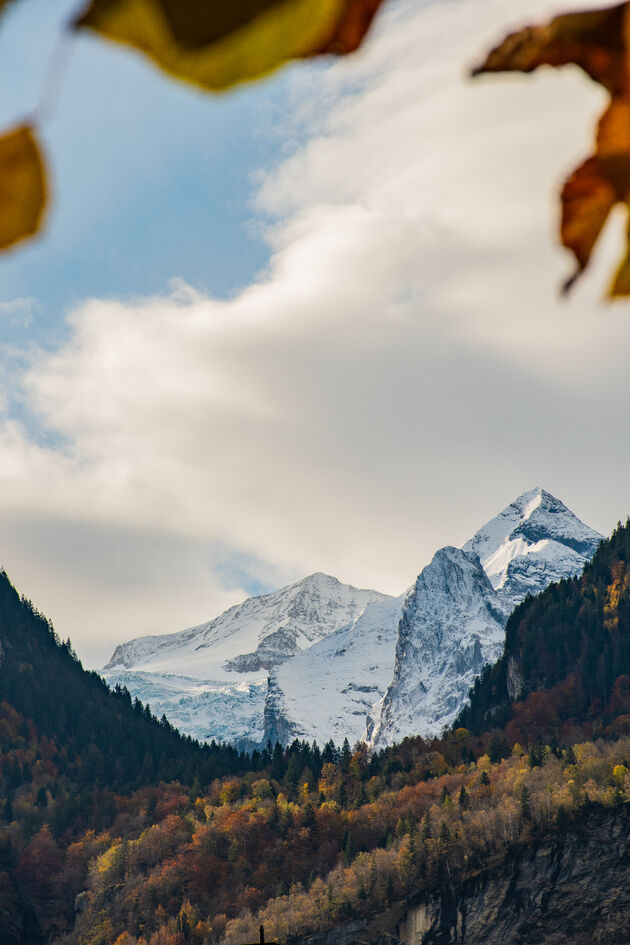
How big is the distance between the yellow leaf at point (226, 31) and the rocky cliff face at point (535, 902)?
102 meters

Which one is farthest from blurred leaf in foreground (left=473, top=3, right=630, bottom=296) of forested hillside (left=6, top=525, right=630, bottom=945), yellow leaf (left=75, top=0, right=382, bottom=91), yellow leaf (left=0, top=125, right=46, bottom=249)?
forested hillside (left=6, top=525, right=630, bottom=945)

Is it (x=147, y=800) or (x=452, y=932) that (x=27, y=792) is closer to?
(x=147, y=800)

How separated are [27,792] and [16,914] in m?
26.5

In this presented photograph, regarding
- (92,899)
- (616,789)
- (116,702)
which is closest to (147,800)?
(92,899)

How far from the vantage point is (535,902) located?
312 feet

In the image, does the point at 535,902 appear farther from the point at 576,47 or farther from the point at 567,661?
the point at 576,47

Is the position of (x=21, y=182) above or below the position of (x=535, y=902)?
above

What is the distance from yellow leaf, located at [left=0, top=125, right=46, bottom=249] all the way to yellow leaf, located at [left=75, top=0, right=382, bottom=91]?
0.49 feet

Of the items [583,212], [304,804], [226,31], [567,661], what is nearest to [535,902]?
[304,804]

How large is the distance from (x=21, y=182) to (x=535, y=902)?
107 m

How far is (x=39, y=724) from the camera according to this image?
161 metres

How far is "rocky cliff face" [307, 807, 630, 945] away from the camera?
92.2 metres

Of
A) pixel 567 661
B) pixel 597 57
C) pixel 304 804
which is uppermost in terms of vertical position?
pixel 567 661

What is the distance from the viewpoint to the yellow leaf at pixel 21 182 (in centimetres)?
85
